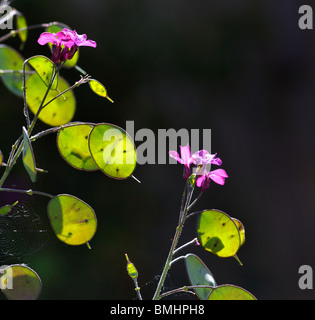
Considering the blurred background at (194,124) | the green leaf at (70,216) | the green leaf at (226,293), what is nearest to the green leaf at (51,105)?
the green leaf at (70,216)

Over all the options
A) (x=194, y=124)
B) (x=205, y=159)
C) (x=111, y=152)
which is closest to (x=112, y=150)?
(x=111, y=152)

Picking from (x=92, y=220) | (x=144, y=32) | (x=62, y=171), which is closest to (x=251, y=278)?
(x=62, y=171)

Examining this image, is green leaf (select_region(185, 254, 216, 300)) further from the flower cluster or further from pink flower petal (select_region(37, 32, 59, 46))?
pink flower petal (select_region(37, 32, 59, 46))

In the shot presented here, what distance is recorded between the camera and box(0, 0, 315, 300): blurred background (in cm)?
167

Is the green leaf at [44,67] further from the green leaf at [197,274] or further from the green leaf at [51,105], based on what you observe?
the green leaf at [197,274]

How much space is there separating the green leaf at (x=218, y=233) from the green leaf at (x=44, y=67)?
0.20 meters

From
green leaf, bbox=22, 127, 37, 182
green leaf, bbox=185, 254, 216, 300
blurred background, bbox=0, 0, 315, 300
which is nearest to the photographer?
green leaf, bbox=22, 127, 37, 182

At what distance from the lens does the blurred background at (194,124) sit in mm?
1673

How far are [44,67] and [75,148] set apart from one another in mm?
87

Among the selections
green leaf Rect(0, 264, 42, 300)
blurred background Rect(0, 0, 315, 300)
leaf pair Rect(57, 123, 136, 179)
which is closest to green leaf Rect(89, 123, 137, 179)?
leaf pair Rect(57, 123, 136, 179)

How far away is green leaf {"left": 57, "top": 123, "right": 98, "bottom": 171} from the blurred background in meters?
1.12

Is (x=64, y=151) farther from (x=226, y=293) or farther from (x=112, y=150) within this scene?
(x=226, y=293)

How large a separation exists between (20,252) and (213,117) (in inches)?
55.5

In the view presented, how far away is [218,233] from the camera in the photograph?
432 millimetres
